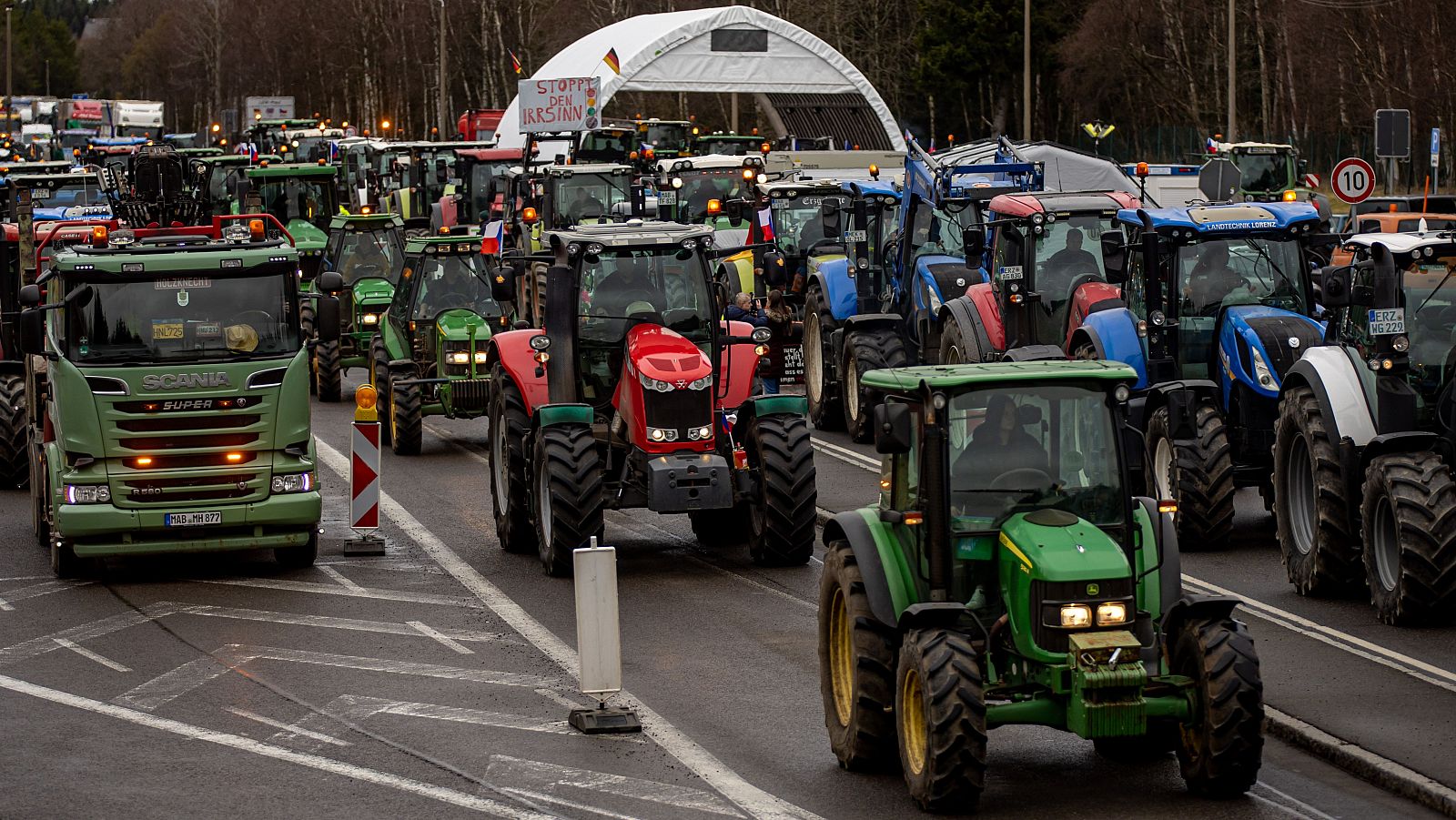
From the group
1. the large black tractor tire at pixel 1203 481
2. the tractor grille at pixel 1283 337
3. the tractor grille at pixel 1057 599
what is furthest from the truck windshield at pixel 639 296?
the tractor grille at pixel 1057 599

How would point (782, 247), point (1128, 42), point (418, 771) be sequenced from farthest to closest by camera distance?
point (1128, 42) → point (782, 247) → point (418, 771)

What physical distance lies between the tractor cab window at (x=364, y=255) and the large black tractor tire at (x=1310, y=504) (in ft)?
54.9

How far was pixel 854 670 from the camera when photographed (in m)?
9.77

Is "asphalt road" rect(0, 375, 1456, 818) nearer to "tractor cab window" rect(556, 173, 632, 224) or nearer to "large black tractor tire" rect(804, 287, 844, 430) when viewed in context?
"large black tractor tire" rect(804, 287, 844, 430)

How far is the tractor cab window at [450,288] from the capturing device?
961 inches

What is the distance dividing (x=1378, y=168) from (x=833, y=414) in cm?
4546

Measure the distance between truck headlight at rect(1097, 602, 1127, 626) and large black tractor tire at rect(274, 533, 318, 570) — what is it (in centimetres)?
887

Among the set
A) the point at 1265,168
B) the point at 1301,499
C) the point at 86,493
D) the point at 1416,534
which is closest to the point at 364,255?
the point at 86,493

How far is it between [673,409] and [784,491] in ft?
3.39

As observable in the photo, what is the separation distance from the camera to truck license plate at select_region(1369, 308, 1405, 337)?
13.4m

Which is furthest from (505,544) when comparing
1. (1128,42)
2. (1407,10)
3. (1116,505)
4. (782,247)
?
(1128,42)

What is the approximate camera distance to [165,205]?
29.8 metres

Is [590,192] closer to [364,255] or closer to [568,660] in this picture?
[364,255]

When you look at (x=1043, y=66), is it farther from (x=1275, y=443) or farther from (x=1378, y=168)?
(x=1275, y=443)
